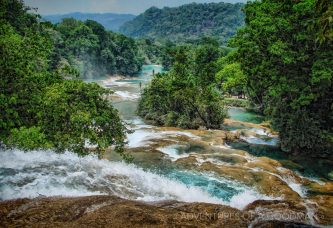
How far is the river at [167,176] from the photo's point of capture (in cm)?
1329

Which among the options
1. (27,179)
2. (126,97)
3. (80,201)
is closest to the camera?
(80,201)

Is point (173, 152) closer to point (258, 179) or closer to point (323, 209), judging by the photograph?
point (258, 179)

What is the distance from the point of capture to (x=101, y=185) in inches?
560

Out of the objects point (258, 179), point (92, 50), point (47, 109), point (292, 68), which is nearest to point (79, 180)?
point (47, 109)

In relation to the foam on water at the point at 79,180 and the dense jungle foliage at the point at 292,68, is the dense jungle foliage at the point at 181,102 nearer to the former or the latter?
the dense jungle foliage at the point at 292,68

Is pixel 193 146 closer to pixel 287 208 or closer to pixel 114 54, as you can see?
pixel 287 208

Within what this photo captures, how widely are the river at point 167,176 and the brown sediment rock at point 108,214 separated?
4.68 ft

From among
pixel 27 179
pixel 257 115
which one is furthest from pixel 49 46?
pixel 257 115

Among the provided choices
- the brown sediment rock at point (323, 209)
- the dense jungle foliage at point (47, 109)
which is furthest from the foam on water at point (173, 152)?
the brown sediment rock at point (323, 209)

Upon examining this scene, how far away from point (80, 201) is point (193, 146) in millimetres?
14568

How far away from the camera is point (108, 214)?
10.0 m

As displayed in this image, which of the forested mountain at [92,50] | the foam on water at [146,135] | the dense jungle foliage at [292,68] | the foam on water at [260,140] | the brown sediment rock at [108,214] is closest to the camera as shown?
the brown sediment rock at [108,214]

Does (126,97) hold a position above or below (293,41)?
below

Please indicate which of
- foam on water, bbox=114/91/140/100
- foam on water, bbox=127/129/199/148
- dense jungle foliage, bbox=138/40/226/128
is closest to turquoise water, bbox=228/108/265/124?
dense jungle foliage, bbox=138/40/226/128
